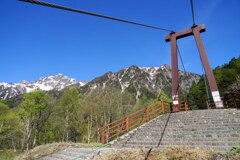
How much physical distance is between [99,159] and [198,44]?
1109 centimetres

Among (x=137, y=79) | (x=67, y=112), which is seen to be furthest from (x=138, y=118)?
(x=137, y=79)

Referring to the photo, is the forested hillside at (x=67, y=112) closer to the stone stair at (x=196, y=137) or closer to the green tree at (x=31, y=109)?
the green tree at (x=31, y=109)

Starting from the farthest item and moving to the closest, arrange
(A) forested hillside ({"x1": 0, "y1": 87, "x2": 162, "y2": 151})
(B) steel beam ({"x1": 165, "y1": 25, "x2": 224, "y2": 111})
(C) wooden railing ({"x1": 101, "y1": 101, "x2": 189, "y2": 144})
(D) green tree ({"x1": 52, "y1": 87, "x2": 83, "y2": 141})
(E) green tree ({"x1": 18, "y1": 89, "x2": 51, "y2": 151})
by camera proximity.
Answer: (D) green tree ({"x1": 52, "y1": 87, "x2": 83, "y2": 141}), (A) forested hillside ({"x1": 0, "y1": 87, "x2": 162, "y2": 151}), (E) green tree ({"x1": 18, "y1": 89, "x2": 51, "y2": 151}), (B) steel beam ({"x1": 165, "y1": 25, "x2": 224, "y2": 111}), (C) wooden railing ({"x1": 101, "y1": 101, "x2": 189, "y2": 144})

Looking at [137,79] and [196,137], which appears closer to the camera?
[196,137]

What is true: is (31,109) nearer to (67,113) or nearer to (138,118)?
(67,113)

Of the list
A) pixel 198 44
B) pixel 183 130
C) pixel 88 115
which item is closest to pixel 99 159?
pixel 183 130

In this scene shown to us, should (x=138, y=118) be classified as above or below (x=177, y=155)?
above

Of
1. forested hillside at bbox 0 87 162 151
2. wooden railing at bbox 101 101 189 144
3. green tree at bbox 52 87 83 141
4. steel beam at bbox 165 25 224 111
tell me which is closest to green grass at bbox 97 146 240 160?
wooden railing at bbox 101 101 189 144

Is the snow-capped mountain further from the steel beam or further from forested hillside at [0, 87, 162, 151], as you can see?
the steel beam

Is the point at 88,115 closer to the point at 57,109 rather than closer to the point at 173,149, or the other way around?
the point at 57,109

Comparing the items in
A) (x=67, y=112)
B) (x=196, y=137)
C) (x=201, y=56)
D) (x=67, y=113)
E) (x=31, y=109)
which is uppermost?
(x=201, y=56)

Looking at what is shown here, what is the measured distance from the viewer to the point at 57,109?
21.4 m

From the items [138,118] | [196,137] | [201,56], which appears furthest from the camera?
[201,56]

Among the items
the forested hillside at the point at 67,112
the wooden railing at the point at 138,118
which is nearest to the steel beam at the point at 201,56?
the wooden railing at the point at 138,118
